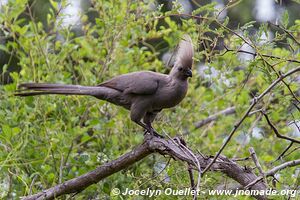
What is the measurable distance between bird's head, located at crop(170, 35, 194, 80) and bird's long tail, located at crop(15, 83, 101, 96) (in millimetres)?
477

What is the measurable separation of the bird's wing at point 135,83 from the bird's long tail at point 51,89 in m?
0.11

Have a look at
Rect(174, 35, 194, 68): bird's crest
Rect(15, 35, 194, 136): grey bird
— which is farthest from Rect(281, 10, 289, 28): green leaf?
Rect(15, 35, 194, 136): grey bird

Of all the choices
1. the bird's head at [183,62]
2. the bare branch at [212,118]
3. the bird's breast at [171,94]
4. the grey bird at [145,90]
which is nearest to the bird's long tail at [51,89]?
the grey bird at [145,90]

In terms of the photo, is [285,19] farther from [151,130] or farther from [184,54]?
[151,130]

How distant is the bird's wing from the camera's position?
13.2ft

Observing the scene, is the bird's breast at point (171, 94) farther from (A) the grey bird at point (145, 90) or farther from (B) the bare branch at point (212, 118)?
(B) the bare branch at point (212, 118)

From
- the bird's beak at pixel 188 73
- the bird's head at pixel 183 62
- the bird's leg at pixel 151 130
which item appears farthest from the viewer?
the bird's beak at pixel 188 73

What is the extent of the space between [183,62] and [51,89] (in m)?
0.77

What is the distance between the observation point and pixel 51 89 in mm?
3680

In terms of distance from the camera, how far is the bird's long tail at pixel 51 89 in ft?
11.8

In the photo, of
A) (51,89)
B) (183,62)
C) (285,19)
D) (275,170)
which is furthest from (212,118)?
(275,170)

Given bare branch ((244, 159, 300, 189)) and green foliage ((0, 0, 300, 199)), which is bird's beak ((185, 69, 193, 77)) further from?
bare branch ((244, 159, 300, 189))

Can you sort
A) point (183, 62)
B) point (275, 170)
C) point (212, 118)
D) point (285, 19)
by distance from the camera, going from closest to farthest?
point (275, 170) → point (285, 19) → point (183, 62) → point (212, 118)

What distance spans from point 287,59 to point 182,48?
1.06 m
